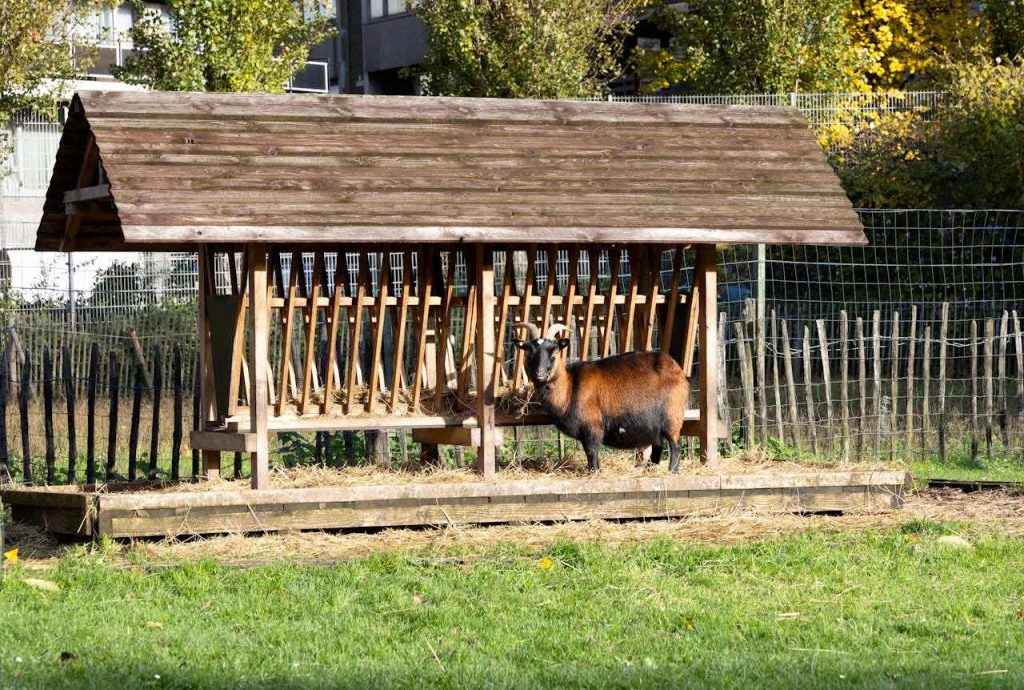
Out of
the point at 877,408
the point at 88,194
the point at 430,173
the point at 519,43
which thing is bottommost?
the point at 877,408

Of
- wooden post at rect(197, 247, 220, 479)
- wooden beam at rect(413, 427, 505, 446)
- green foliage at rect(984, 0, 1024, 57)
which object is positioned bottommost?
wooden beam at rect(413, 427, 505, 446)

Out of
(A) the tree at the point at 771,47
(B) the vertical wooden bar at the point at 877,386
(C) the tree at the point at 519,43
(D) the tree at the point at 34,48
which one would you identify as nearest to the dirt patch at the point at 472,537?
(B) the vertical wooden bar at the point at 877,386

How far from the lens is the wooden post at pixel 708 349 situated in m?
13.1

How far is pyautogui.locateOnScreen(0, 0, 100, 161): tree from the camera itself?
22750 millimetres

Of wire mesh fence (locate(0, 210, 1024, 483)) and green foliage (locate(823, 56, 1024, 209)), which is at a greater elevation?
green foliage (locate(823, 56, 1024, 209))

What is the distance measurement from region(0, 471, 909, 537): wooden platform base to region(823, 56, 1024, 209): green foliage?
445 inches

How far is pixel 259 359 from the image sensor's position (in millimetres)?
11422

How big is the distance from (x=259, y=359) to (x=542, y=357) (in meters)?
2.19

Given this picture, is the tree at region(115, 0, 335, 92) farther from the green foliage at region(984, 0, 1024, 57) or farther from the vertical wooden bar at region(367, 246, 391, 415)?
the vertical wooden bar at region(367, 246, 391, 415)

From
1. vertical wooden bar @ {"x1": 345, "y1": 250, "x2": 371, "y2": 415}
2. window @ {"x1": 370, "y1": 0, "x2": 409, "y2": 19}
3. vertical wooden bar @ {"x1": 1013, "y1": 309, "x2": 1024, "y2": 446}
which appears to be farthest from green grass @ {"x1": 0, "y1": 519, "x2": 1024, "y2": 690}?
window @ {"x1": 370, "y1": 0, "x2": 409, "y2": 19}

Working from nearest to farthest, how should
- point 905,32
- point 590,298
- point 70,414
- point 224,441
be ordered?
point 224,441
point 590,298
point 70,414
point 905,32

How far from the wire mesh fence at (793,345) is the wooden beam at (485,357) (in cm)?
129

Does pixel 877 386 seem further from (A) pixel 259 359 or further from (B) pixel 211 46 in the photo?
(B) pixel 211 46

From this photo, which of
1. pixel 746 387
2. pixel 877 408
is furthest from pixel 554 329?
pixel 877 408
